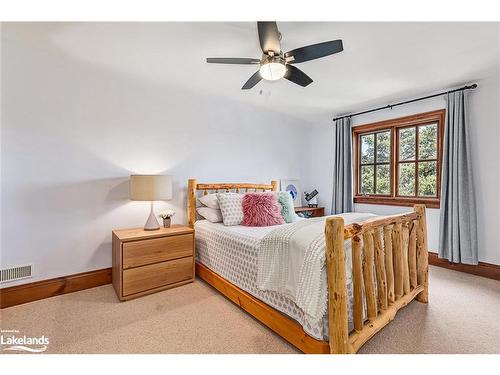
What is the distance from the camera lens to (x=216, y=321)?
1993mm

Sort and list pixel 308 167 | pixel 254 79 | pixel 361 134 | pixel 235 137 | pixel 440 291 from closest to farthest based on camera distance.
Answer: pixel 254 79, pixel 440 291, pixel 235 137, pixel 361 134, pixel 308 167

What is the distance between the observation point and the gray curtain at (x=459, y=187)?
2.92m

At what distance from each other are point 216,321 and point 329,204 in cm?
316

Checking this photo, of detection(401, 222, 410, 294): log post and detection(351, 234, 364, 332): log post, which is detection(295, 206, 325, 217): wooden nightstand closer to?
detection(401, 222, 410, 294): log post

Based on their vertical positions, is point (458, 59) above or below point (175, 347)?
above

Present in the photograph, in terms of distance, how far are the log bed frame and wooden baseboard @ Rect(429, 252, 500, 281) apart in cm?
126

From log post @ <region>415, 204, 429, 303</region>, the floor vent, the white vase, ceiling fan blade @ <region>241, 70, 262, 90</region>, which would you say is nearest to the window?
log post @ <region>415, 204, 429, 303</region>

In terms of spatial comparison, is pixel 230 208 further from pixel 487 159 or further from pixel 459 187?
pixel 487 159

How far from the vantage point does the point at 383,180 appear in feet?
12.8

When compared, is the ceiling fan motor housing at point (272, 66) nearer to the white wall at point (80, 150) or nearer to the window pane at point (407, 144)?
the white wall at point (80, 150)

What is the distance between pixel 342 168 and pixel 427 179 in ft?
3.88

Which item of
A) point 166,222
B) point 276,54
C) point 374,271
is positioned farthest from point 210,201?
point 374,271
